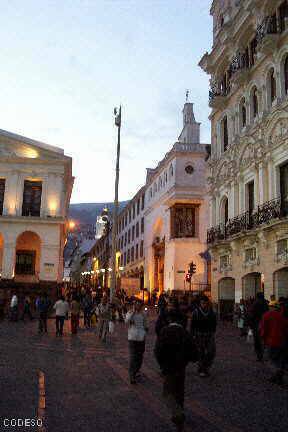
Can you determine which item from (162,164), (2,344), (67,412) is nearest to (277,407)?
(67,412)

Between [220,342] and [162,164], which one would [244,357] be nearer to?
[220,342]

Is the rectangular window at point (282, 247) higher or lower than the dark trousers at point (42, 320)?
higher

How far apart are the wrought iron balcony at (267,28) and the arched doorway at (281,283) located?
38.9ft

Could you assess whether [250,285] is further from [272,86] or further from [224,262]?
[272,86]

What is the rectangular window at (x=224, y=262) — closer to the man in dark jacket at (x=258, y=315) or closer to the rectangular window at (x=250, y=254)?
the rectangular window at (x=250, y=254)

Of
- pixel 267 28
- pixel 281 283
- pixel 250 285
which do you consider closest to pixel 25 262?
pixel 250 285

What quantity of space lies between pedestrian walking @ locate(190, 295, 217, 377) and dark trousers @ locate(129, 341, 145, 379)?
59.3 inches

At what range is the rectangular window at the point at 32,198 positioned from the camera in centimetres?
4147

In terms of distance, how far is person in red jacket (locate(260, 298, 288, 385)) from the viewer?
31.8 feet

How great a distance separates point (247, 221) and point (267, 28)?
33.2ft

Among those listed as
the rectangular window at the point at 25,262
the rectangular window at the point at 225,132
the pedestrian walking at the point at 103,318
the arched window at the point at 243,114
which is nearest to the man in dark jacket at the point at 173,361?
the pedestrian walking at the point at 103,318

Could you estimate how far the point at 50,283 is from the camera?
124 feet

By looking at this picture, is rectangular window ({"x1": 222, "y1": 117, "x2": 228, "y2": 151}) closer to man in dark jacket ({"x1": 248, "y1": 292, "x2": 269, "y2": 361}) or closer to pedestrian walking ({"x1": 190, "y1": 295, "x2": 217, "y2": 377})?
man in dark jacket ({"x1": 248, "y1": 292, "x2": 269, "y2": 361})

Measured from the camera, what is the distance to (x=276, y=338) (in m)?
9.72
